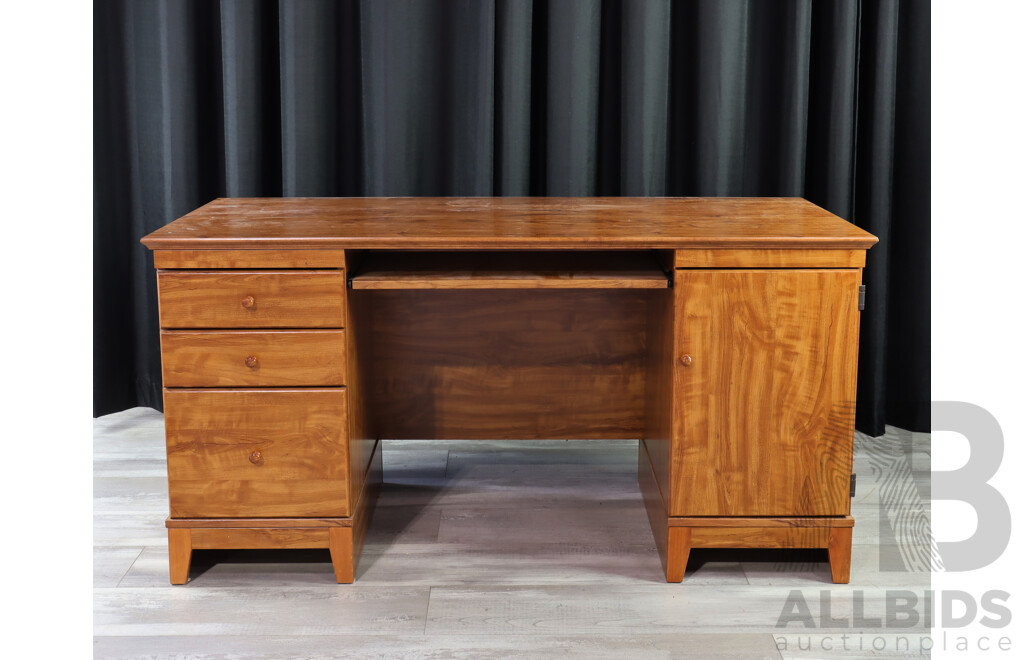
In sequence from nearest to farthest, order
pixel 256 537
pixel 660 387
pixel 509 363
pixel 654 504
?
1. pixel 256 537
2. pixel 660 387
3. pixel 654 504
4. pixel 509 363

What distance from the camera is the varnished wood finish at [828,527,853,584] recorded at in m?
1.86

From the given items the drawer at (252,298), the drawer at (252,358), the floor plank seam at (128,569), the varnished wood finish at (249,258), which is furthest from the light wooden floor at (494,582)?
the varnished wood finish at (249,258)

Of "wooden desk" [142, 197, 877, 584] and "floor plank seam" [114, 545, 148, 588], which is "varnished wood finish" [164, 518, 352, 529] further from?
"floor plank seam" [114, 545, 148, 588]

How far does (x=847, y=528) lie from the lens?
73.2 inches

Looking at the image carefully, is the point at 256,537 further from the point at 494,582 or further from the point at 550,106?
the point at 550,106

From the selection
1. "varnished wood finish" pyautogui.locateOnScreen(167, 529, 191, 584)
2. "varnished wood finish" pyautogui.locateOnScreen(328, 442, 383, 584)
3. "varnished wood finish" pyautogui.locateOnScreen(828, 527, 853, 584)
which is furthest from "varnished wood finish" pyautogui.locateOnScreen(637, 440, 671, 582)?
"varnished wood finish" pyautogui.locateOnScreen(167, 529, 191, 584)

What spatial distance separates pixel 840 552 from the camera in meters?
1.87

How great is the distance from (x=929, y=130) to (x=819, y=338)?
1058 mm

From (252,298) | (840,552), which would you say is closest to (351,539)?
(252,298)

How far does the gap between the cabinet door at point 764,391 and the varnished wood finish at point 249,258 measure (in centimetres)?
63

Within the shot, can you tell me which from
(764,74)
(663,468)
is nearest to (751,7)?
(764,74)

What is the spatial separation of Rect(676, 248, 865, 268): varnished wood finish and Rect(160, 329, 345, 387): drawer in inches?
25.6

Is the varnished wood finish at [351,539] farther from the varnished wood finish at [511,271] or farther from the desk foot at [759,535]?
the desk foot at [759,535]

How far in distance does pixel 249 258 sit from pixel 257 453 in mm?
361
